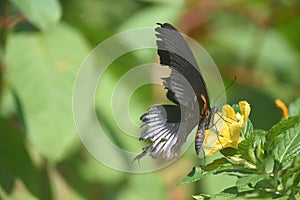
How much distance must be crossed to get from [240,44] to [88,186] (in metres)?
1.08

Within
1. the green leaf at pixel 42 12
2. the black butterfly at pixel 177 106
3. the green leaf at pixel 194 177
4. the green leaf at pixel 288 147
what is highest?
the green leaf at pixel 42 12

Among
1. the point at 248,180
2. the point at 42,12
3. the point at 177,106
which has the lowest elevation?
the point at 248,180

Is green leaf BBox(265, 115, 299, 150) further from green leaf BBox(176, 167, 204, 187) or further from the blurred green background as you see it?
the blurred green background

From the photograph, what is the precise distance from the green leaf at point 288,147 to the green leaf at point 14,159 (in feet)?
2.72

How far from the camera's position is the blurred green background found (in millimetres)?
1895

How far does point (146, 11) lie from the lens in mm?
2664

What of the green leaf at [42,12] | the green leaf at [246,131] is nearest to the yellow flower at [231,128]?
the green leaf at [246,131]

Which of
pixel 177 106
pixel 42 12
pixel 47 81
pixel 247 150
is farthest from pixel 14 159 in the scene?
pixel 247 150

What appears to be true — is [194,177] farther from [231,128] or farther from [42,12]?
[42,12]

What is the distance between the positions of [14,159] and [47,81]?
23 centimetres

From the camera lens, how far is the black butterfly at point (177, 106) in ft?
4.02

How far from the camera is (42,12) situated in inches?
70.9

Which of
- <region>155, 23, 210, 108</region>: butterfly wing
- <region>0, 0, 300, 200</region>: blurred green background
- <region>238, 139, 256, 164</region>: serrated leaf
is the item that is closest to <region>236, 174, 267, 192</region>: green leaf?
<region>238, 139, 256, 164</region>: serrated leaf

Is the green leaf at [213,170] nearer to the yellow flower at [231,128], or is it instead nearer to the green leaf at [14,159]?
the yellow flower at [231,128]
